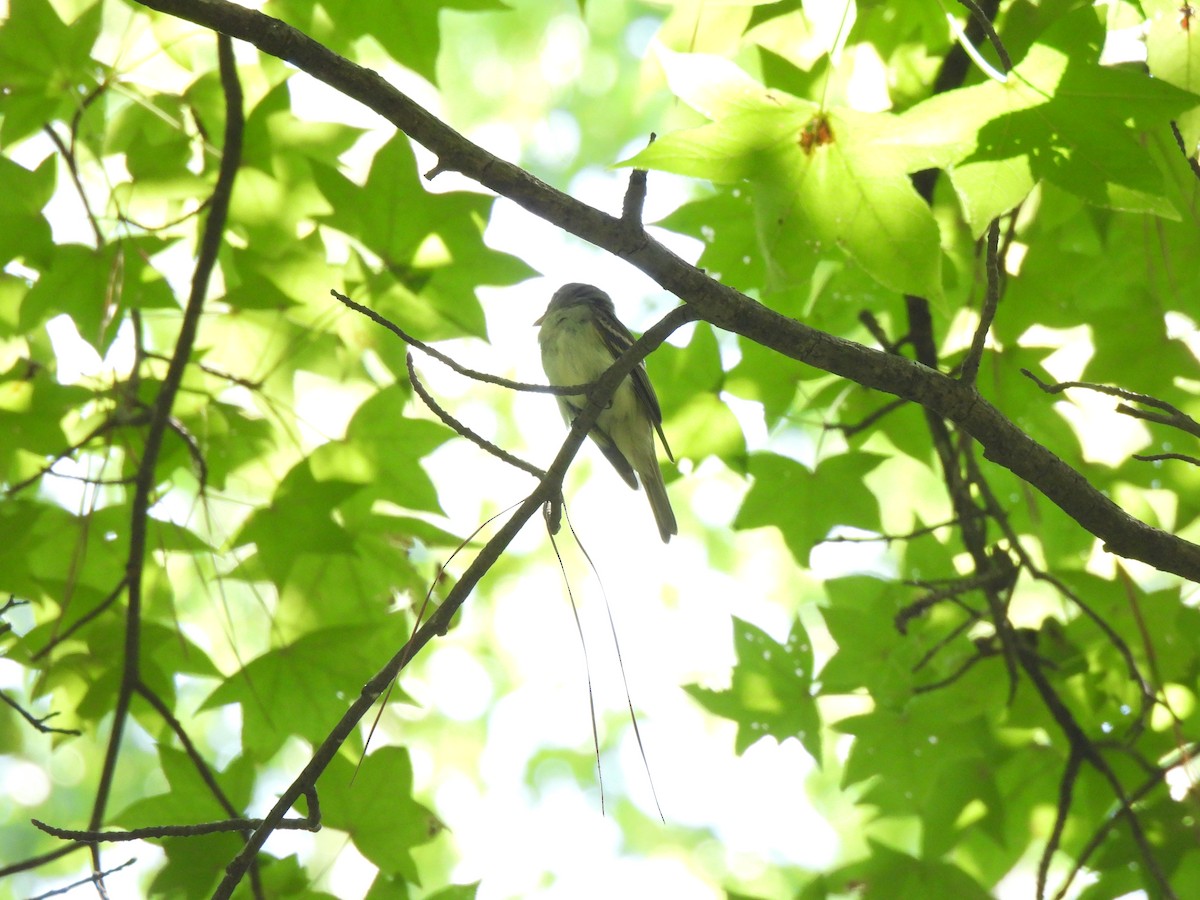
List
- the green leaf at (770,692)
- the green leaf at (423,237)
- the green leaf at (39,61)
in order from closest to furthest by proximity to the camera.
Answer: the green leaf at (39,61)
the green leaf at (423,237)
the green leaf at (770,692)

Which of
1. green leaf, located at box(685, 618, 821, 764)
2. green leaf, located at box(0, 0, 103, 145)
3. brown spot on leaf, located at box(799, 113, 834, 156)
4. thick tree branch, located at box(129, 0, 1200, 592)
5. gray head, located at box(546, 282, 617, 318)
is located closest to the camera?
thick tree branch, located at box(129, 0, 1200, 592)

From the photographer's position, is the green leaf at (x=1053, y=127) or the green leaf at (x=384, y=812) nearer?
the green leaf at (x=1053, y=127)

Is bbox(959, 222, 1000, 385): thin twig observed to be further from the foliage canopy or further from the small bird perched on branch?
the small bird perched on branch

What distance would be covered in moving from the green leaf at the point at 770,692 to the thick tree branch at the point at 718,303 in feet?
4.20

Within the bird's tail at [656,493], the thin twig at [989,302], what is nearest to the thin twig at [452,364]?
the thin twig at [989,302]

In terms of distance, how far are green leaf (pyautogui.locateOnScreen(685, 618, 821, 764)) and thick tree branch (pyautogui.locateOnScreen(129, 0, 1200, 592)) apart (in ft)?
4.20

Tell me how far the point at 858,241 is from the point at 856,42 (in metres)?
1.16

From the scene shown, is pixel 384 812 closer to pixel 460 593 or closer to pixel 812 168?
pixel 460 593

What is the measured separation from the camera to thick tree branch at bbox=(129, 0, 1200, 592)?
1859 millimetres

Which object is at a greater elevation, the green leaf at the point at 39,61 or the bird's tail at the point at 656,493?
the green leaf at the point at 39,61

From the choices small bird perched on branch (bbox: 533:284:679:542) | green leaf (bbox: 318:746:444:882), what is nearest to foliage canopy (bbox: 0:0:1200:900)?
green leaf (bbox: 318:746:444:882)

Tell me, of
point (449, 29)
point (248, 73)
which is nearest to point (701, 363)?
point (248, 73)

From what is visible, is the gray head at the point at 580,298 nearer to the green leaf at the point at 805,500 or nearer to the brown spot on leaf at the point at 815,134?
the green leaf at the point at 805,500

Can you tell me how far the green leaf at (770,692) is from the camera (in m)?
3.31
